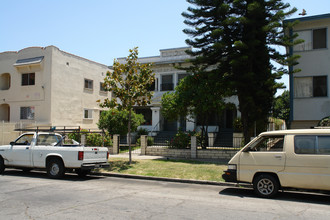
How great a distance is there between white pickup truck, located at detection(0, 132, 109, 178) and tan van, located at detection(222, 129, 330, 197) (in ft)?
17.3

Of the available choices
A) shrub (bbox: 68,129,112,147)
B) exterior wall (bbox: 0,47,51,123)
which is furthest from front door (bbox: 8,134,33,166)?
exterior wall (bbox: 0,47,51,123)

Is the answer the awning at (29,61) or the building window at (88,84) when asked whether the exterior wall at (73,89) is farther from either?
the awning at (29,61)

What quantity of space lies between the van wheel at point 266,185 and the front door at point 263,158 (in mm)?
176

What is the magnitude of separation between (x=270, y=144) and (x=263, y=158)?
0.45 m

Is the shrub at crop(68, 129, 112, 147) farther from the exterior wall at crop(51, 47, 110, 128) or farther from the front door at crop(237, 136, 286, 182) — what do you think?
the front door at crop(237, 136, 286, 182)

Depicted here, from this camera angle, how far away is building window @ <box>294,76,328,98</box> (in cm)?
1780

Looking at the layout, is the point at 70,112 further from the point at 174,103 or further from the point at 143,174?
the point at 143,174

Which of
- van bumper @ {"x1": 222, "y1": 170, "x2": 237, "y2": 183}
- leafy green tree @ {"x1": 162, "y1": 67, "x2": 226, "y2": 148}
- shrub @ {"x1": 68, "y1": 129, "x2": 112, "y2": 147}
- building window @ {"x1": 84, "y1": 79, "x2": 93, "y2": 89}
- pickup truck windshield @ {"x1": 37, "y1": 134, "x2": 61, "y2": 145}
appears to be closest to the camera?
van bumper @ {"x1": 222, "y1": 170, "x2": 237, "y2": 183}

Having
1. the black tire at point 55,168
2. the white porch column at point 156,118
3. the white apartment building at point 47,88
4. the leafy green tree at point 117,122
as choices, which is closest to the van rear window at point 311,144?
the black tire at point 55,168

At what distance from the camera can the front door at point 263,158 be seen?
8109 millimetres

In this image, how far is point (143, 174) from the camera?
12031mm

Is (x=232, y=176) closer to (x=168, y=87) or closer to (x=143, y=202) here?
(x=143, y=202)

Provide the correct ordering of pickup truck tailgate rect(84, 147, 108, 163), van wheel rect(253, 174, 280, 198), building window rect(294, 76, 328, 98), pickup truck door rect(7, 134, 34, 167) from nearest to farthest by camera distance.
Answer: van wheel rect(253, 174, 280, 198) < pickup truck tailgate rect(84, 147, 108, 163) < pickup truck door rect(7, 134, 34, 167) < building window rect(294, 76, 328, 98)

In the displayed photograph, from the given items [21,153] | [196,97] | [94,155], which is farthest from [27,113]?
[94,155]
